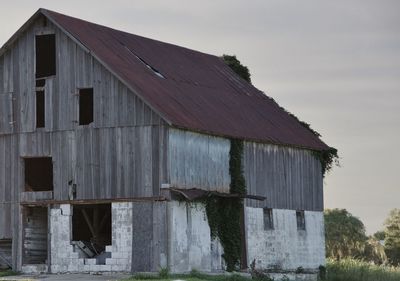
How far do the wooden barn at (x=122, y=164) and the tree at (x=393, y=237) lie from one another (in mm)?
37686

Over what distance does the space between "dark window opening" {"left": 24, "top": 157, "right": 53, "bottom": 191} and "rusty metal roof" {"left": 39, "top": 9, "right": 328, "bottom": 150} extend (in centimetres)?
494

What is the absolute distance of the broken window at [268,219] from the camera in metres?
55.1

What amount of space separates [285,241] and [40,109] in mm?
11729

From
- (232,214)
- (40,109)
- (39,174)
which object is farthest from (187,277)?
(39,174)

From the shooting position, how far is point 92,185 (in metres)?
49.2

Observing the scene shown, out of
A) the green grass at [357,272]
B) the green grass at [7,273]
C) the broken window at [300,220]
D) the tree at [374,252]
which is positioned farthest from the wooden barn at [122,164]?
the tree at [374,252]

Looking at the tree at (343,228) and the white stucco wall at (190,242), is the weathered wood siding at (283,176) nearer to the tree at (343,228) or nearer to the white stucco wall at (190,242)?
the white stucco wall at (190,242)

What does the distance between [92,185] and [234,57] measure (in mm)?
17723

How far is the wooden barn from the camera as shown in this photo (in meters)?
48.2

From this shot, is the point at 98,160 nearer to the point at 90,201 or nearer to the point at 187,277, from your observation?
the point at 90,201

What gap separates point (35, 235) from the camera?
51.4 m

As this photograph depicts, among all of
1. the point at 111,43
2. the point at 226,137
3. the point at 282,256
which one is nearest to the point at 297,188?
the point at 282,256

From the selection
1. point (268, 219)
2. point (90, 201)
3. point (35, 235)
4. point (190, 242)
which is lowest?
point (190, 242)

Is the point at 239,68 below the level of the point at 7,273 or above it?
above
